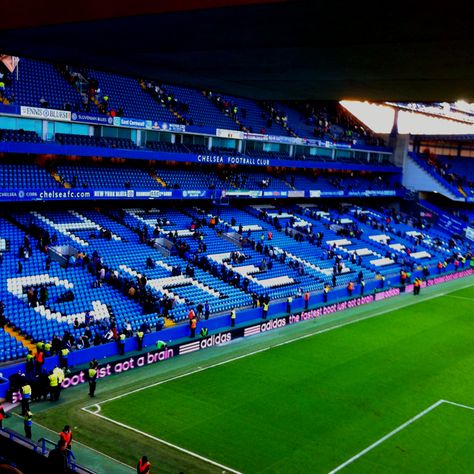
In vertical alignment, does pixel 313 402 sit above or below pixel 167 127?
below

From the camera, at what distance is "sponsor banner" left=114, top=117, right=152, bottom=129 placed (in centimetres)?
4369

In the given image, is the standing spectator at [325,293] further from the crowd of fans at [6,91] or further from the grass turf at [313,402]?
the crowd of fans at [6,91]

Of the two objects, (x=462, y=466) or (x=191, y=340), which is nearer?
(x=462, y=466)

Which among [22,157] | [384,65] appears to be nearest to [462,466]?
[384,65]

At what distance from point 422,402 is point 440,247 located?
138 feet

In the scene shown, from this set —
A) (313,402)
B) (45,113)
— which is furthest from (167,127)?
(313,402)

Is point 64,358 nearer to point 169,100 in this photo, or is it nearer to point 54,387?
point 54,387

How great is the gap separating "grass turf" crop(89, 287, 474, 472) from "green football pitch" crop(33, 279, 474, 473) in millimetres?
45

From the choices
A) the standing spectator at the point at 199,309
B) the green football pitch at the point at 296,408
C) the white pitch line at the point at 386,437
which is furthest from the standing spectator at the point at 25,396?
the standing spectator at the point at 199,309

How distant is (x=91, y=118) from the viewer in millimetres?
41812

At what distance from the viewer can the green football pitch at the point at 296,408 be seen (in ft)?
59.0

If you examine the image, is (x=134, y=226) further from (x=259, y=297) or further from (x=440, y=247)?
(x=440, y=247)

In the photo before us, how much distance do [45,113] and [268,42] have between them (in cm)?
3794

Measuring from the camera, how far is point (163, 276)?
36219 mm
